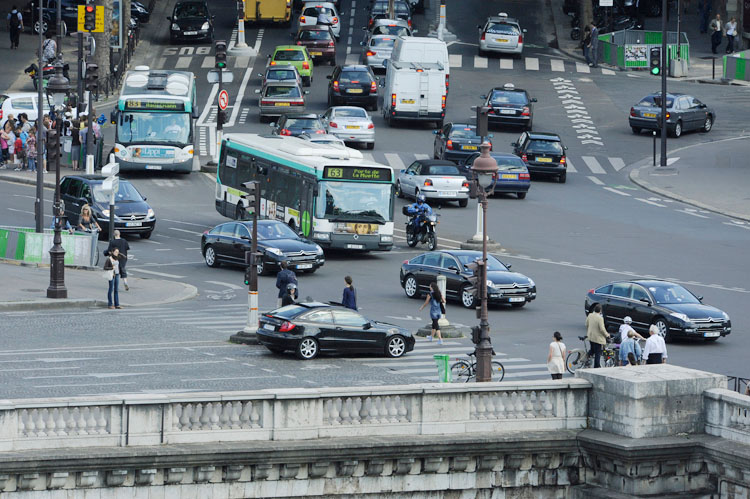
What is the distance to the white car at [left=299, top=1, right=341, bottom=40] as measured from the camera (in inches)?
3255

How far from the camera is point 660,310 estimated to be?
113ft

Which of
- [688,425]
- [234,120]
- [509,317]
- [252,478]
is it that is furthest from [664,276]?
[234,120]

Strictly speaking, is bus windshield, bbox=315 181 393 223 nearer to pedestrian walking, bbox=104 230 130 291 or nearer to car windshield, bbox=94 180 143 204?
car windshield, bbox=94 180 143 204

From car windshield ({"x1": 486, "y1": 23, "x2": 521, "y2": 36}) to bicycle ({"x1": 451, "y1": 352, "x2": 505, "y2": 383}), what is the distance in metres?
50.1

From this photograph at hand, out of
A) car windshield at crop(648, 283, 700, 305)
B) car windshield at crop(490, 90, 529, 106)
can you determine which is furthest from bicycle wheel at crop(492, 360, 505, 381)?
car windshield at crop(490, 90, 529, 106)

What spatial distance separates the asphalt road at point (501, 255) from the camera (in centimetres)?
3127

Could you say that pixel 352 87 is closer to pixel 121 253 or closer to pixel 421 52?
pixel 421 52

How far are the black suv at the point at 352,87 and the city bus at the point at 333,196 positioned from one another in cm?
1997

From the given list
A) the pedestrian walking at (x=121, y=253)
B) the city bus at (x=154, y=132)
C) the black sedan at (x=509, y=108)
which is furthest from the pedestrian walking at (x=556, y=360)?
the black sedan at (x=509, y=108)

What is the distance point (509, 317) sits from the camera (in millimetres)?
37125

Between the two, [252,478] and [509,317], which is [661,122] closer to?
[509,317]

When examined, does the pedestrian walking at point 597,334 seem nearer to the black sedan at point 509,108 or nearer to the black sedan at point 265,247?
the black sedan at point 265,247

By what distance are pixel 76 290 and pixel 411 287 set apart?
7.76m

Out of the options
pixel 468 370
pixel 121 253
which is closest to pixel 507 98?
pixel 121 253
